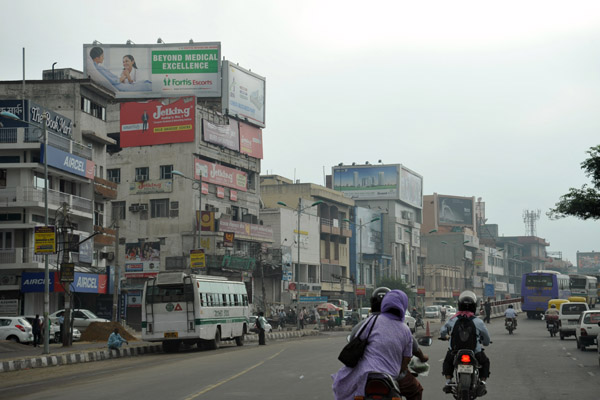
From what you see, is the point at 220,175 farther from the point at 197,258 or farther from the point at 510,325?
the point at 510,325

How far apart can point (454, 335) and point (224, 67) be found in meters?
68.1

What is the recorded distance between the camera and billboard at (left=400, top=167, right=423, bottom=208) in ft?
421

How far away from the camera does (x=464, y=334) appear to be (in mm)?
11750

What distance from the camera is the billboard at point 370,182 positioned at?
127m

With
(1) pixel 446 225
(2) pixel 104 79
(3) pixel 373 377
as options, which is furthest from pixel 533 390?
(1) pixel 446 225

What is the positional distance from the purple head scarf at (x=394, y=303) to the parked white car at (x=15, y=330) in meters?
36.3

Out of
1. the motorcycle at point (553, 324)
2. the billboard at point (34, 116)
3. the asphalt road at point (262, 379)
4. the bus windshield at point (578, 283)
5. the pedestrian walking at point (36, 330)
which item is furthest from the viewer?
the bus windshield at point (578, 283)

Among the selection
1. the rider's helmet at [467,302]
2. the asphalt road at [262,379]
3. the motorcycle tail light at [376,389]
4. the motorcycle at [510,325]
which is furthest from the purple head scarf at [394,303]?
the motorcycle at [510,325]

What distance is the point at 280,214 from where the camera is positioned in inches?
3438

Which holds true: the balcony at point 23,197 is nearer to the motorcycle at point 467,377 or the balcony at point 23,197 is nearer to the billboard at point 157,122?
the billboard at point 157,122

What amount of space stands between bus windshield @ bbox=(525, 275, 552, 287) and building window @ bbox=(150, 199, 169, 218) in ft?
104

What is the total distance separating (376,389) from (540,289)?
61568mm

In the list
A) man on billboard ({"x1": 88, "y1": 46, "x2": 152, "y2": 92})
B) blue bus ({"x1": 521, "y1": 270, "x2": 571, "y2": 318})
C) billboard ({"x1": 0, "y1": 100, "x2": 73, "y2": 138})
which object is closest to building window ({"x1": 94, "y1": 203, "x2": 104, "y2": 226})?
billboard ({"x1": 0, "y1": 100, "x2": 73, "y2": 138})

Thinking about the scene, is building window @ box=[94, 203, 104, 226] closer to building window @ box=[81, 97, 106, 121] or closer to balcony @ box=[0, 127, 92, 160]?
building window @ box=[81, 97, 106, 121]
